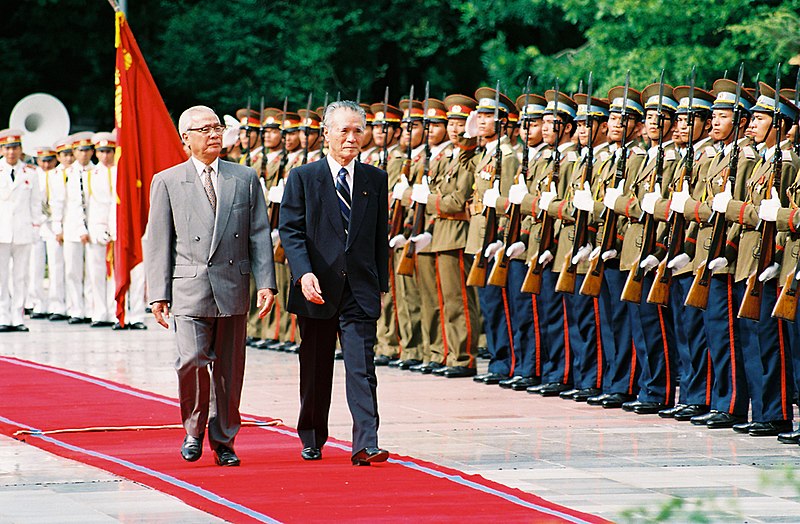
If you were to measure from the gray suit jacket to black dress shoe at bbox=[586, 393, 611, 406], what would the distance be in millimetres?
3635

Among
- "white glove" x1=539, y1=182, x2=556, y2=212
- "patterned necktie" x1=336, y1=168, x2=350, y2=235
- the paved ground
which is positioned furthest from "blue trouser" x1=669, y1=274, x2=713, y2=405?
"patterned necktie" x1=336, y1=168, x2=350, y2=235

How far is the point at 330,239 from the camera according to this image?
8594mm

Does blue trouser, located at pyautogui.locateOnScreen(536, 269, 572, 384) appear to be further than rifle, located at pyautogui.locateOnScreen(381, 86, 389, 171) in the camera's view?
No

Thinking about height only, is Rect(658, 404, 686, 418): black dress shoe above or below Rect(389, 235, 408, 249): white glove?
below

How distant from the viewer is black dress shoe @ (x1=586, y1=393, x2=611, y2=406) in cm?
1149

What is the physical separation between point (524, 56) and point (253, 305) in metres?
9.37

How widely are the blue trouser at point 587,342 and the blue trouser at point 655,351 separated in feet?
1.69

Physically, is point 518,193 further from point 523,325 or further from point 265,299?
point 265,299

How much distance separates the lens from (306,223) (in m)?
8.62

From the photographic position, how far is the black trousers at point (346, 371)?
841cm

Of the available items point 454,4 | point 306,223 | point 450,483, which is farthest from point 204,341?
point 454,4

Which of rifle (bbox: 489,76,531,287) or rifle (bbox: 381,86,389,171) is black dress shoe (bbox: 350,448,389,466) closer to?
rifle (bbox: 489,76,531,287)

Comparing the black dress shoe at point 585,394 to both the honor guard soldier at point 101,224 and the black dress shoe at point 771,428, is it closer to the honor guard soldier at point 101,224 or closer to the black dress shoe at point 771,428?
the black dress shoe at point 771,428

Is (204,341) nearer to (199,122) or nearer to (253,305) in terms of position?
(199,122)
